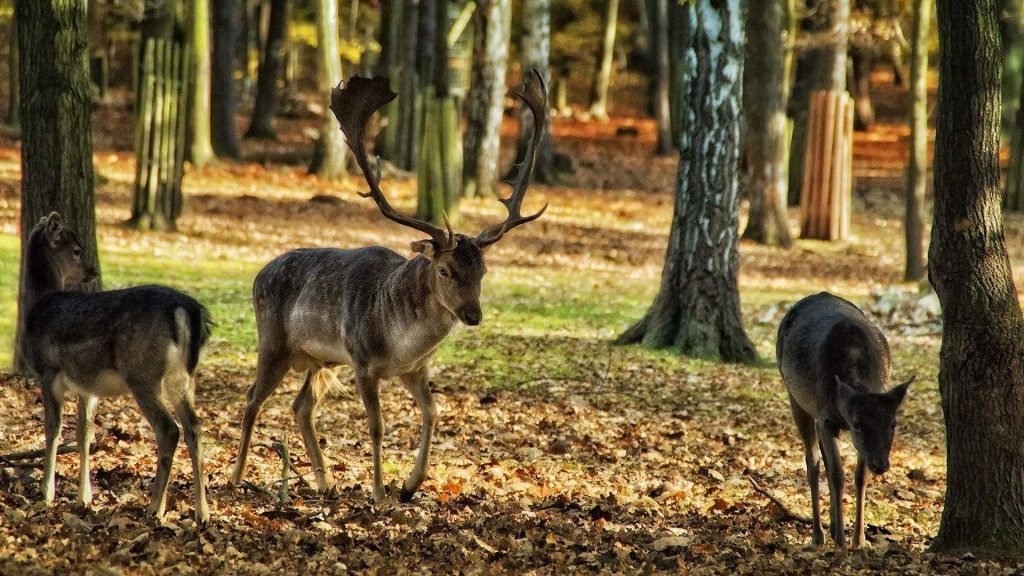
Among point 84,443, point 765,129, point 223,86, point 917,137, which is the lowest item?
point 84,443

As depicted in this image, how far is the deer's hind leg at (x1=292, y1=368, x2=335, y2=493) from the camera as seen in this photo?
8.62 meters

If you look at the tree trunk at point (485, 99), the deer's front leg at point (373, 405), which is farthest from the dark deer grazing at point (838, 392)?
the tree trunk at point (485, 99)

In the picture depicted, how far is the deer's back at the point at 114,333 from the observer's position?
7.13 m

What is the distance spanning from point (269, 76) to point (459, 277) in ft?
94.0

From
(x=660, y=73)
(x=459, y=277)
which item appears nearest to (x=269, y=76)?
(x=660, y=73)

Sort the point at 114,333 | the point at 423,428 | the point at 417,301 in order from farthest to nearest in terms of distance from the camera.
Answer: the point at 423,428 < the point at 417,301 < the point at 114,333

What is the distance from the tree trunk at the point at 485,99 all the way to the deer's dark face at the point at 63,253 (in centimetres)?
1917

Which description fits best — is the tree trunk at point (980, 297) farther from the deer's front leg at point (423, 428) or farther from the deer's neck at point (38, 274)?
the deer's neck at point (38, 274)

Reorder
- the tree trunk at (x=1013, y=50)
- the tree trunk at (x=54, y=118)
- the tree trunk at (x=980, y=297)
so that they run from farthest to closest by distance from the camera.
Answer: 1. the tree trunk at (x=1013, y=50)
2. the tree trunk at (x=54, y=118)
3. the tree trunk at (x=980, y=297)

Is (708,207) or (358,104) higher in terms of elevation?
(358,104)

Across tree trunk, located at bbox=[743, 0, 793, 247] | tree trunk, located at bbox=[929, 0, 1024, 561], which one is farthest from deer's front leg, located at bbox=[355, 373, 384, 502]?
tree trunk, located at bbox=[743, 0, 793, 247]

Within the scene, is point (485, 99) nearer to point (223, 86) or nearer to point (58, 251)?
point (223, 86)

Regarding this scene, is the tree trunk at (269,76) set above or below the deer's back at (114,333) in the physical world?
above

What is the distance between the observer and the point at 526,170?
8.93 metres
